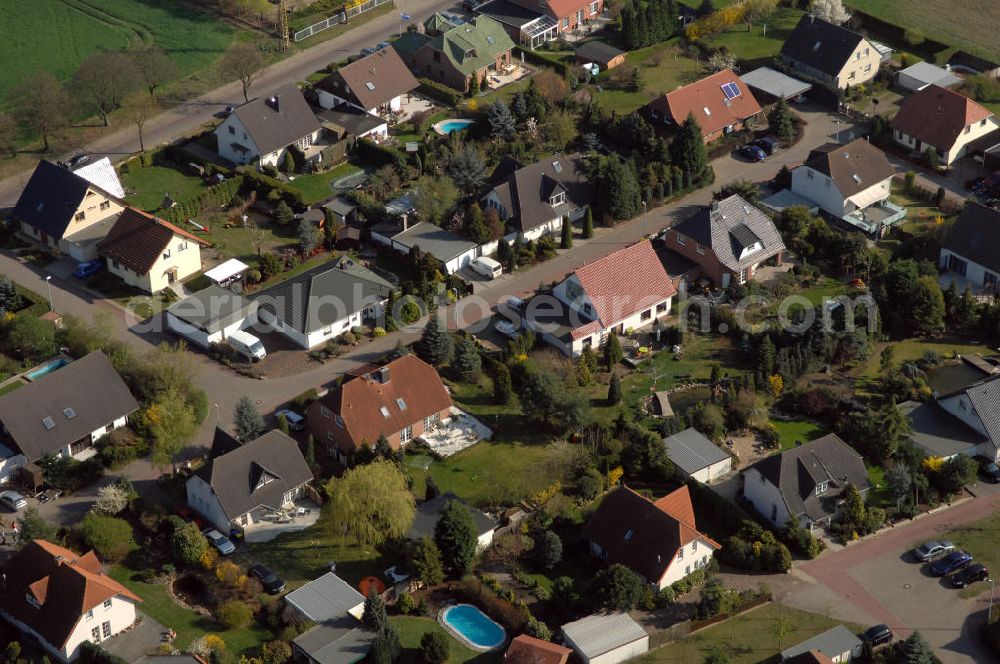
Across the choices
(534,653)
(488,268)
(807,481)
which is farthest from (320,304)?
(807,481)

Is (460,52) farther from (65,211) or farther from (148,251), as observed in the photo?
(65,211)

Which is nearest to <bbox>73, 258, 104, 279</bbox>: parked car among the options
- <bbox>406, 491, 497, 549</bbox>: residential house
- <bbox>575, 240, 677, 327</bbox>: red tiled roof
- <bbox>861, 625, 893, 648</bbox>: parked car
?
<bbox>575, 240, 677, 327</bbox>: red tiled roof

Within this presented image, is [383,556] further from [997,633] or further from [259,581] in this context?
[997,633]

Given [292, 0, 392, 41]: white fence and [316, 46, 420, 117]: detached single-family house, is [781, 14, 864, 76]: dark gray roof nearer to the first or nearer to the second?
[316, 46, 420, 117]: detached single-family house

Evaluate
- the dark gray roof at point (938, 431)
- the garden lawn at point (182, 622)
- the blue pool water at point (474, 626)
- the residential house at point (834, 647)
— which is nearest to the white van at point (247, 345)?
the garden lawn at point (182, 622)

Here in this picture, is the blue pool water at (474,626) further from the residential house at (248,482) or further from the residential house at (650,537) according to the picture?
the residential house at (248,482)
